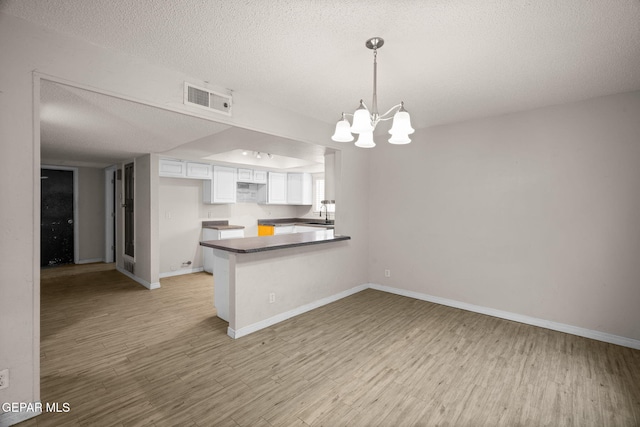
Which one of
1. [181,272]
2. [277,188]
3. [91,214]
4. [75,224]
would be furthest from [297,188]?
[75,224]

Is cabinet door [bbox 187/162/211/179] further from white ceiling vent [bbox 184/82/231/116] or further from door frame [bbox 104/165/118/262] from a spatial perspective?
white ceiling vent [bbox 184/82/231/116]

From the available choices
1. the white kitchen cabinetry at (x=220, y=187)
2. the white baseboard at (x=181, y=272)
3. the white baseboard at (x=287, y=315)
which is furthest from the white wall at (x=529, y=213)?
the white baseboard at (x=181, y=272)

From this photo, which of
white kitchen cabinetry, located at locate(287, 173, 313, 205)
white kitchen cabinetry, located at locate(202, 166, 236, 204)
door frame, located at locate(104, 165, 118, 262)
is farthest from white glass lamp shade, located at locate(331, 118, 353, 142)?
door frame, located at locate(104, 165, 118, 262)

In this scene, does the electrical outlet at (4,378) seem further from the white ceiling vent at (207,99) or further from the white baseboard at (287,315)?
the white ceiling vent at (207,99)

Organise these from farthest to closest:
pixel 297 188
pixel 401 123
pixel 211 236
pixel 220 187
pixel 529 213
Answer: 1. pixel 297 188
2. pixel 220 187
3. pixel 211 236
4. pixel 529 213
5. pixel 401 123

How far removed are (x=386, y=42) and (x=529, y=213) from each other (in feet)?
8.57

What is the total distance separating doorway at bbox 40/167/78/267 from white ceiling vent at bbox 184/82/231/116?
5600 mm

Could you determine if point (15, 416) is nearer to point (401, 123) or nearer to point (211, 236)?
point (401, 123)

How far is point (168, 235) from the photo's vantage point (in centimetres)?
556

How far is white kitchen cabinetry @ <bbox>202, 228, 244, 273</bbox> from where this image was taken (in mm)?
5689

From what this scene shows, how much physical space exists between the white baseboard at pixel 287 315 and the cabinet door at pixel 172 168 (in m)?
3.49

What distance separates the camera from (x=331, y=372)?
7.68 feet

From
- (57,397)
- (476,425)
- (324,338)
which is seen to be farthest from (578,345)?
(57,397)

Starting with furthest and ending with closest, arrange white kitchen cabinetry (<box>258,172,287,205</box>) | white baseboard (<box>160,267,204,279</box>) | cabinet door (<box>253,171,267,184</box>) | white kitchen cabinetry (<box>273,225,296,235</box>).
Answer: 1. white kitchen cabinetry (<box>258,172,287,205</box>)
2. white kitchen cabinetry (<box>273,225,296,235</box>)
3. cabinet door (<box>253,171,267,184</box>)
4. white baseboard (<box>160,267,204,279</box>)
